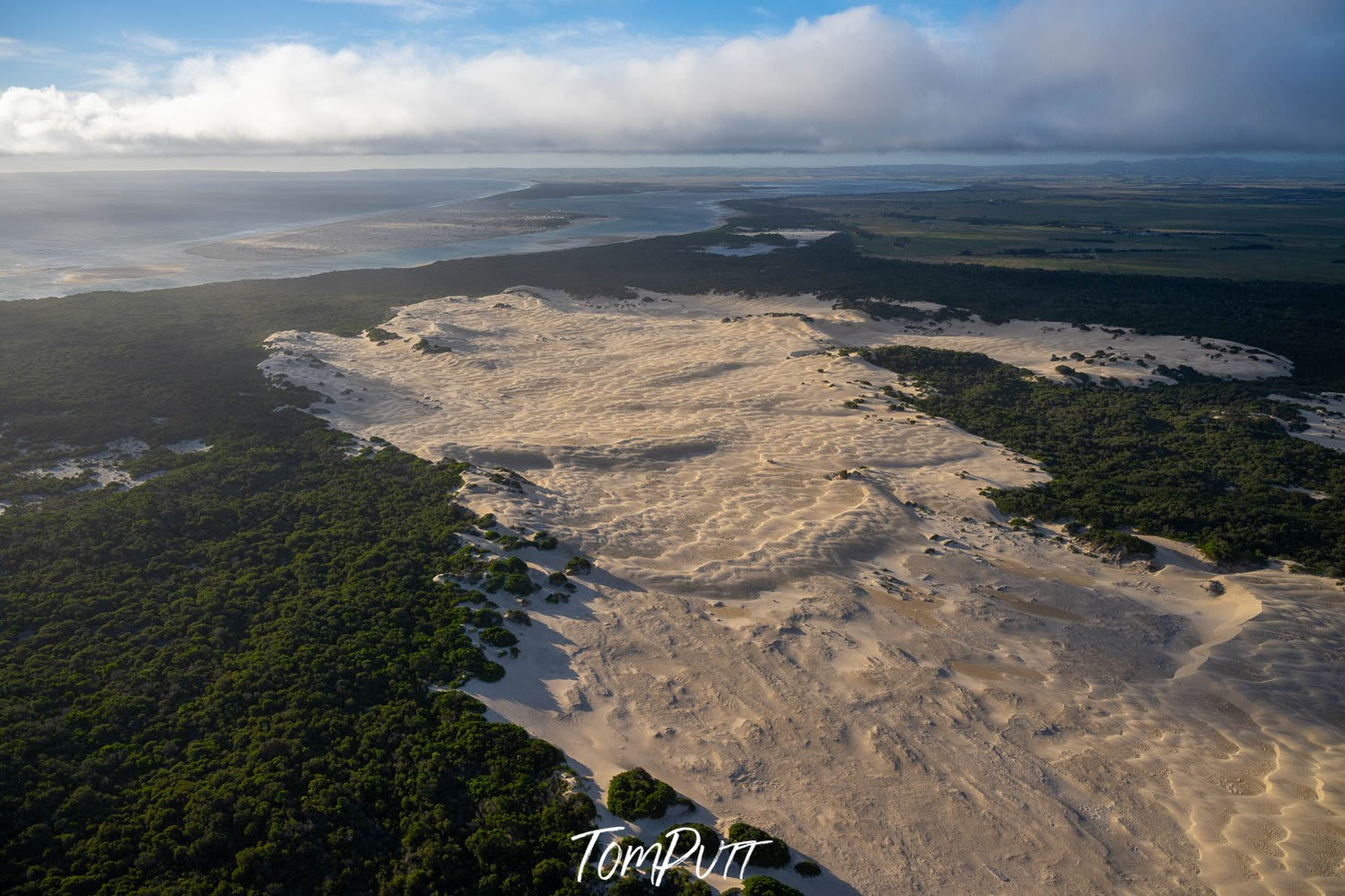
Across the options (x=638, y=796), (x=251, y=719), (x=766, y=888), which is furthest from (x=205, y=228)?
(x=766, y=888)

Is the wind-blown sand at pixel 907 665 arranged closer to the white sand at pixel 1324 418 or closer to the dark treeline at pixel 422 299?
the dark treeline at pixel 422 299

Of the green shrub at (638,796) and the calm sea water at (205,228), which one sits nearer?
the green shrub at (638,796)

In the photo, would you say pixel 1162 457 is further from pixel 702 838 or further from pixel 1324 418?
pixel 702 838

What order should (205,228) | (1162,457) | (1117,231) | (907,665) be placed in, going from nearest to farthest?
(907,665) < (1162,457) < (1117,231) < (205,228)

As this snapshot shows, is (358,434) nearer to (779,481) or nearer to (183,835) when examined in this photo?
(779,481)

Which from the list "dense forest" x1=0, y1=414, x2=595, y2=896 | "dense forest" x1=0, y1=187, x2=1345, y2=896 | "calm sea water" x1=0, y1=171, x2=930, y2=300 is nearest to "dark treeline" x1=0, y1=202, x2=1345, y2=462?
"dense forest" x1=0, y1=187, x2=1345, y2=896

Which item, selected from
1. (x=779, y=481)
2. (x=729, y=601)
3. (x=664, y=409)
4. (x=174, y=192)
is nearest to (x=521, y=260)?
(x=664, y=409)

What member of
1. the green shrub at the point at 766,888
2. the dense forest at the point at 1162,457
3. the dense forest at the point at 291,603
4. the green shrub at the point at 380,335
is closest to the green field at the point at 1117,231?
the dense forest at the point at 291,603
